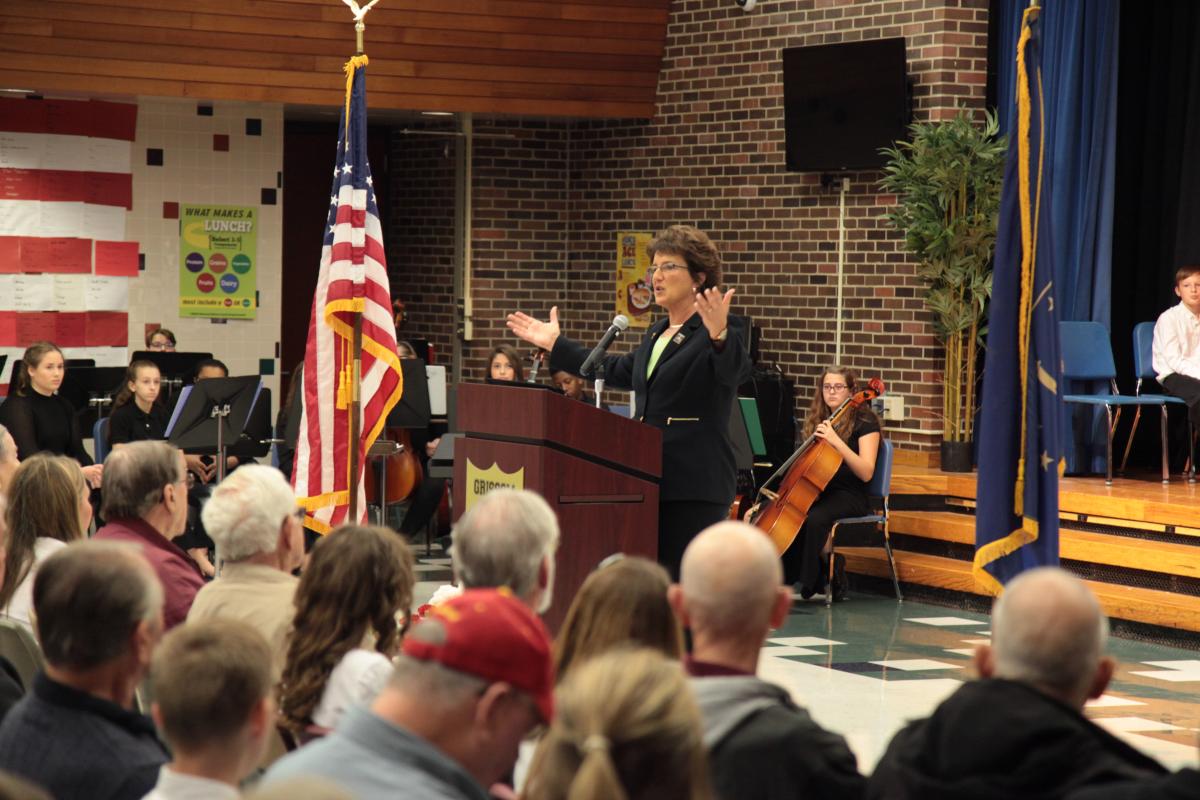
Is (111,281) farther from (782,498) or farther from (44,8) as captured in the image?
(782,498)

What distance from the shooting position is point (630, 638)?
2916 millimetres

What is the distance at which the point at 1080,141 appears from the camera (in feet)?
35.0

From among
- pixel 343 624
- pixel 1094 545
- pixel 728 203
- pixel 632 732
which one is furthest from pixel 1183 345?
pixel 632 732

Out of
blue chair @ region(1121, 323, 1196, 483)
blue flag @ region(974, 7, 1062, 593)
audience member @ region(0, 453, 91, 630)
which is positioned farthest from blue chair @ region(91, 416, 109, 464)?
blue chair @ region(1121, 323, 1196, 483)

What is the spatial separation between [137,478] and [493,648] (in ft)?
8.11

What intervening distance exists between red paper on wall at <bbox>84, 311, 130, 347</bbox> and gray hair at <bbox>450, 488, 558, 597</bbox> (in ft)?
30.3

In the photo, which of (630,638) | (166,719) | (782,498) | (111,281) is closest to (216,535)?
(630,638)

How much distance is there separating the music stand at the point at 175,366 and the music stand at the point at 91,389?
10.9 inches

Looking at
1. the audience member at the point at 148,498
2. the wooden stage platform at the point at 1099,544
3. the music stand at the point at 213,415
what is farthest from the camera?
the music stand at the point at 213,415

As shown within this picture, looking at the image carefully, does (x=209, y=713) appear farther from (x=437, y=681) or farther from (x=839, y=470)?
(x=839, y=470)

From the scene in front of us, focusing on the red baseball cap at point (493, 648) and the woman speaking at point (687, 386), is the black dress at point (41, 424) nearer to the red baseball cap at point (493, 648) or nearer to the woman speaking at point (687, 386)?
the woman speaking at point (687, 386)

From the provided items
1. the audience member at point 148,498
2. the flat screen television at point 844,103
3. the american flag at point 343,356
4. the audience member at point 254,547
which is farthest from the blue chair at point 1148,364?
the audience member at point 254,547

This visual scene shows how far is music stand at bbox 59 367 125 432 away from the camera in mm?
9555

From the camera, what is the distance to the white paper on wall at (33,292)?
454 inches
